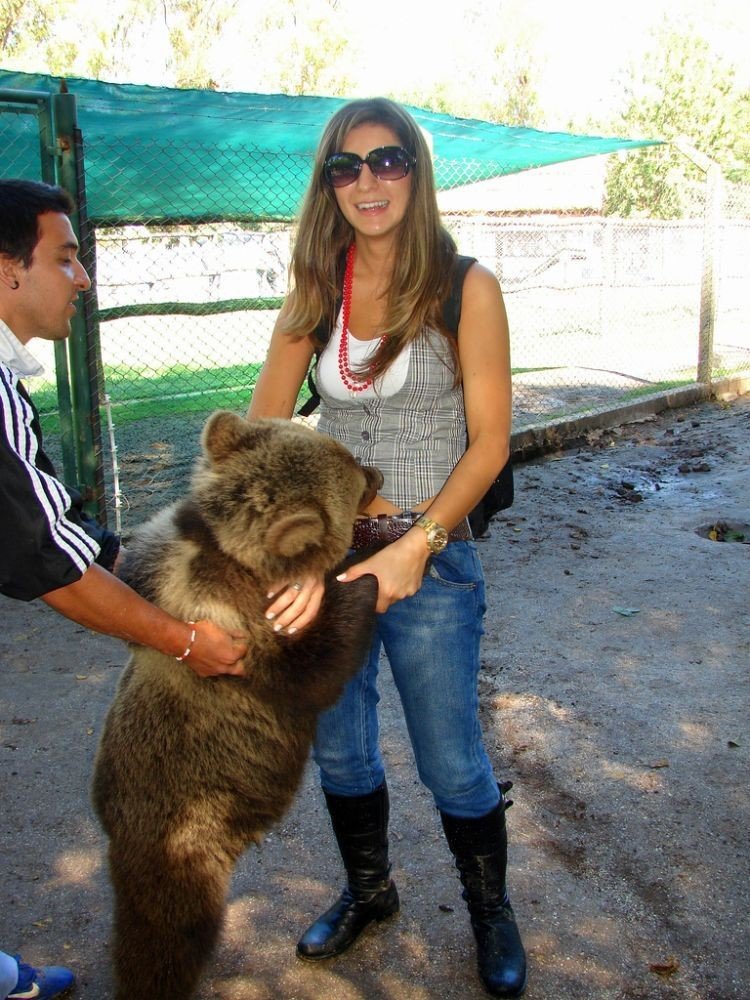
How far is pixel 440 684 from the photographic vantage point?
9.04ft

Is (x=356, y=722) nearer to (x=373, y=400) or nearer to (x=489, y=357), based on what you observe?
(x=373, y=400)

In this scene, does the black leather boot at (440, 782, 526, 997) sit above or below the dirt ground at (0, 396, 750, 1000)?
above

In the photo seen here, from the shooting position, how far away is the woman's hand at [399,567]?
256cm

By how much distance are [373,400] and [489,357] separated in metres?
0.41

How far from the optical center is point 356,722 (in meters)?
2.96

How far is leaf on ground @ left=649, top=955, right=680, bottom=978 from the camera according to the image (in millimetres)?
2969

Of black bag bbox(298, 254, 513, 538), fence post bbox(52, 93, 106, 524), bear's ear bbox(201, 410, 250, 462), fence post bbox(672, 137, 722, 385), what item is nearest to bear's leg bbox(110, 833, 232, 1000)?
bear's ear bbox(201, 410, 250, 462)

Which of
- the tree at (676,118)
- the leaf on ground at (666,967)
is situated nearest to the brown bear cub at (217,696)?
the leaf on ground at (666,967)

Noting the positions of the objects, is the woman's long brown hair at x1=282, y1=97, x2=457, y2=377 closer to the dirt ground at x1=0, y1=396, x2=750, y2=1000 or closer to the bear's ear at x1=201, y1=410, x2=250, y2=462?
the bear's ear at x1=201, y1=410, x2=250, y2=462

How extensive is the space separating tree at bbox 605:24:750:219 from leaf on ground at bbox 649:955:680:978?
2948 centimetres

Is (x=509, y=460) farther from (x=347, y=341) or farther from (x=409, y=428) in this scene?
(x=347, y=341)

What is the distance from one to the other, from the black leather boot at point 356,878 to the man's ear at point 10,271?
6.58 ft

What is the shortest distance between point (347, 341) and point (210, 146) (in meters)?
6.18

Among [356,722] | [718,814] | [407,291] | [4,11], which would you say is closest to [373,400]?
[407,291]
